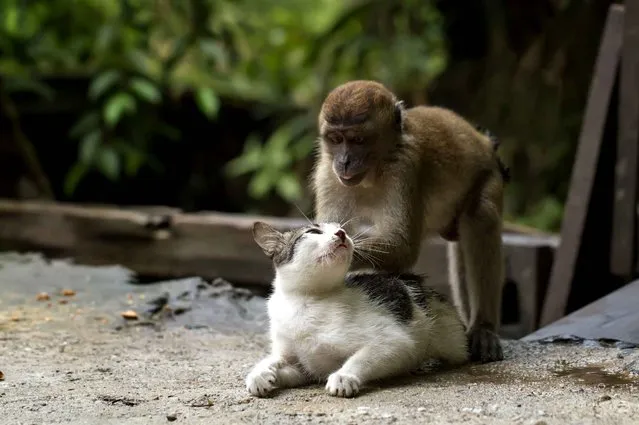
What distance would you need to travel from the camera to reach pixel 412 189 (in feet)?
16.6

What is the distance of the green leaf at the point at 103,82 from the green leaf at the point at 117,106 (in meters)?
0.17

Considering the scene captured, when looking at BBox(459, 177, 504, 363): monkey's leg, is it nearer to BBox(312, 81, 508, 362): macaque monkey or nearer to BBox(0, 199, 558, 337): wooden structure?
BBox(312, 81, 508, 362): macaque monkey

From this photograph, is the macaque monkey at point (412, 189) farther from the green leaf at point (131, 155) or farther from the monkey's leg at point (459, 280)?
the green leaf at point (131, 155)

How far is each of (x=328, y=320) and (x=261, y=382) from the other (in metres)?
0.42

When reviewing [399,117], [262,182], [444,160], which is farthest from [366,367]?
[262,182]

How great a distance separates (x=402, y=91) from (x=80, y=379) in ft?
28.2

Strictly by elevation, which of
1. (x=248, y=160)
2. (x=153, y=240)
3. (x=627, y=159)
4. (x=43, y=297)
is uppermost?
(x=627, y=159)

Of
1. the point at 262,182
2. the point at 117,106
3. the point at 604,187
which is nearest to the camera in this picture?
the point at 604,187

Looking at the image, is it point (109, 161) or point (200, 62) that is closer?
point (109, 161)

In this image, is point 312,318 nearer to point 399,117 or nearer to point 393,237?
point 393,237

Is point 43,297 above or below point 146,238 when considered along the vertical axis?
above

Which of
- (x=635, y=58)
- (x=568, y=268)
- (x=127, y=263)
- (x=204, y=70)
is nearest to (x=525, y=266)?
(x=568, y=268)

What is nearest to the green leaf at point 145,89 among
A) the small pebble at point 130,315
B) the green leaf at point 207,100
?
the green leaf at point 207,100

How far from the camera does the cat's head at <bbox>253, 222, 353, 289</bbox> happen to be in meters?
4.16
